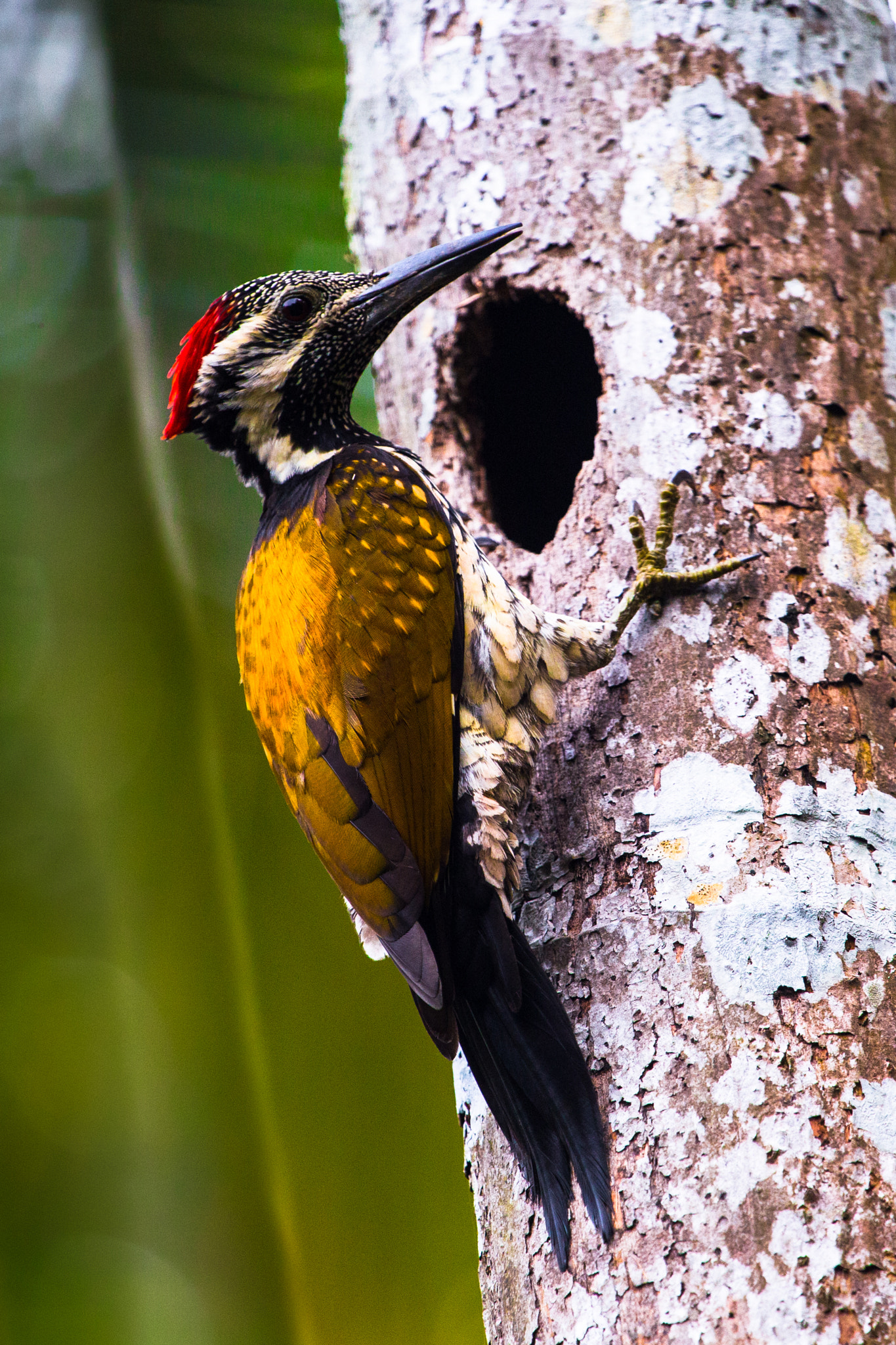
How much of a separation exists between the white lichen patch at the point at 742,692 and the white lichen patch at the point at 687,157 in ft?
3.03

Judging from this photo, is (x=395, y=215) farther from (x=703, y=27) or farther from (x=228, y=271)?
(x=228, y=271)

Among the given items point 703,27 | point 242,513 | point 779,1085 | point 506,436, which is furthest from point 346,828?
point 242,513

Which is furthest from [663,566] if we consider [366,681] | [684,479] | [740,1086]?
[740,1086]

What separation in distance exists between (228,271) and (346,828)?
8.03 feet

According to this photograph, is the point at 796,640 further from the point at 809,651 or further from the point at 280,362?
the point at 280,362

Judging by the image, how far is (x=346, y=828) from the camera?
1984 millimetres

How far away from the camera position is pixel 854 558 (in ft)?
6.59

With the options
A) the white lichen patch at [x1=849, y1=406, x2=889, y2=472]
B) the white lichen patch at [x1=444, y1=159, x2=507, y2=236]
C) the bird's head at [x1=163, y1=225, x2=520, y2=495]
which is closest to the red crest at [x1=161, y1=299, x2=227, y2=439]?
the bird's head at [x1=163, y1=225, x2=520, y2=495]

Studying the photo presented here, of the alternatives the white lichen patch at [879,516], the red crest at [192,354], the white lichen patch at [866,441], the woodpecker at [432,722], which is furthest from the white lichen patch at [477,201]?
the white lichen patch at [879,516]

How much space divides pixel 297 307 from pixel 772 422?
116 centimetres

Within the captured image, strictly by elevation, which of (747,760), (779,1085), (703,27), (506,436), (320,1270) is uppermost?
(703,27)

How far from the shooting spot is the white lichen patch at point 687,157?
2.27m

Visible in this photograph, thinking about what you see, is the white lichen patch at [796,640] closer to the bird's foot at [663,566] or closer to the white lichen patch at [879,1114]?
the bird's foot at [663,566]

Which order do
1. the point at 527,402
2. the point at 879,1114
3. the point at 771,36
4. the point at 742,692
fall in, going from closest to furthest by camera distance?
the point at 879,1114, the point at 742,692, the point at 771,36, the point at 527,402
